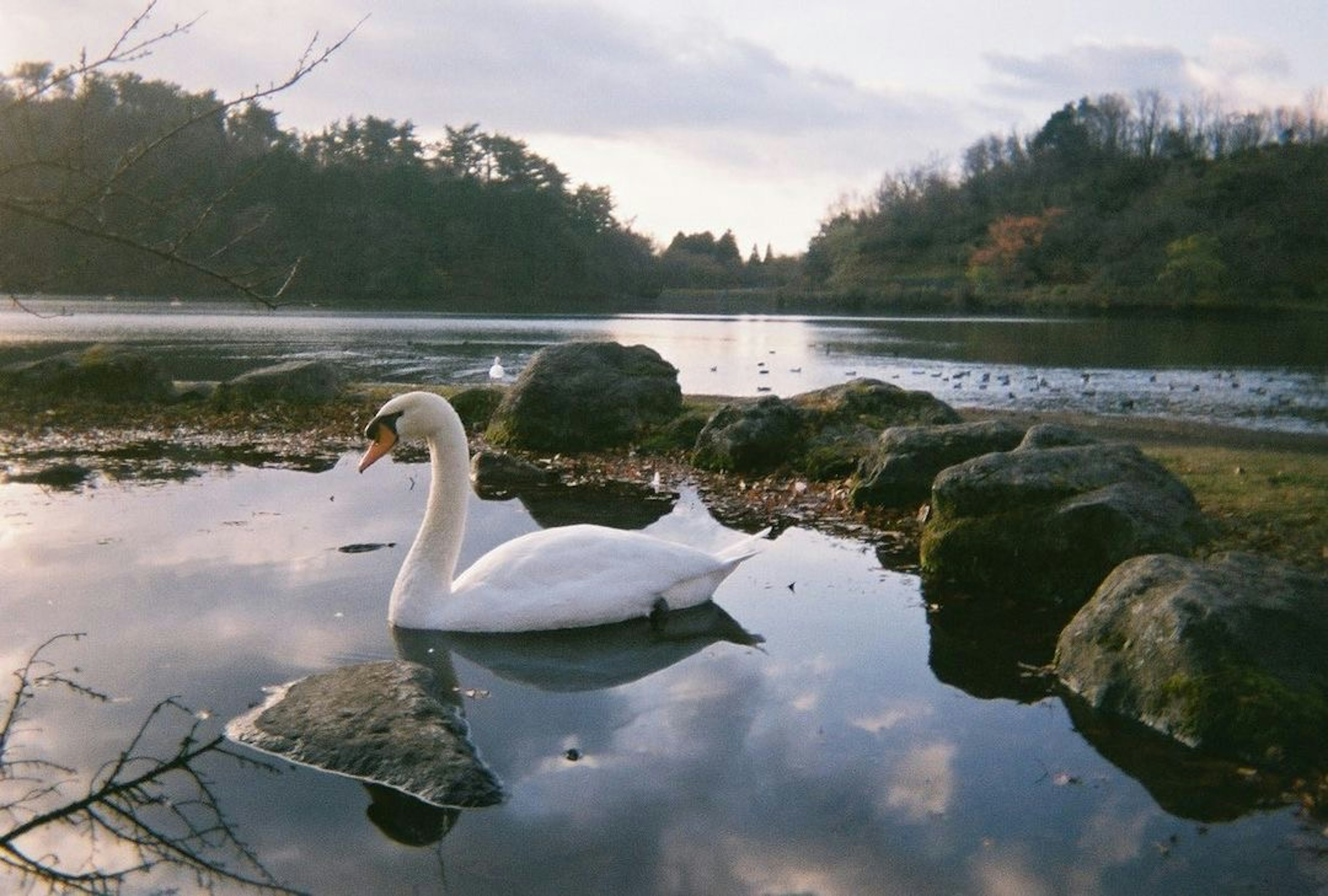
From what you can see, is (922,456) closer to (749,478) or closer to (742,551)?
Result: (749,478)

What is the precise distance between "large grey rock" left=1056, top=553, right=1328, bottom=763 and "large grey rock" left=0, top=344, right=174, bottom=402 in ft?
55.5

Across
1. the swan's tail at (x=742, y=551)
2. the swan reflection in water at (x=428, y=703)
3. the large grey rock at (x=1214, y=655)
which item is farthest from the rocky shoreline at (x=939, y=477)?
the swan reflection in water at (x=428, y=703)

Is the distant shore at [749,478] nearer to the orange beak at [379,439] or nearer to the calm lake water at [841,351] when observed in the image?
the orange beak at [379,439]

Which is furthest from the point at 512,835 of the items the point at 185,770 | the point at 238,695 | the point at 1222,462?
the point at 1222,462

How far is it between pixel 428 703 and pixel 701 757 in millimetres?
1405

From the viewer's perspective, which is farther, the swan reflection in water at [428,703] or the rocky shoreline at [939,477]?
the rocky shoreline at [939,477]

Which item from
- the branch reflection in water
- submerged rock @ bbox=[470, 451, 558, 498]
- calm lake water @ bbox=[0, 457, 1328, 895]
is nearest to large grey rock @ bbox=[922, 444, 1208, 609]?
calm lake water @ bbox=[0, 457, 1328, 895]

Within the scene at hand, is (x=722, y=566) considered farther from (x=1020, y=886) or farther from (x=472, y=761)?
(x=1020, y=886)

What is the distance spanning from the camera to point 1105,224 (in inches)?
3991

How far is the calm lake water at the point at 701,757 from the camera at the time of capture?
4363mm

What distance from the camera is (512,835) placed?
14.9ft

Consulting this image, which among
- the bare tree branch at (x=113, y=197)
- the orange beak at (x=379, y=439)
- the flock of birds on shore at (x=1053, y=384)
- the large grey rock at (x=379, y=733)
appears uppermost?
the bare tree branch at (x=113, y=197)

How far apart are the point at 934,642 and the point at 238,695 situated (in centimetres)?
423

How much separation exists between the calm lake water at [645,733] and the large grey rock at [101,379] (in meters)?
8.11
